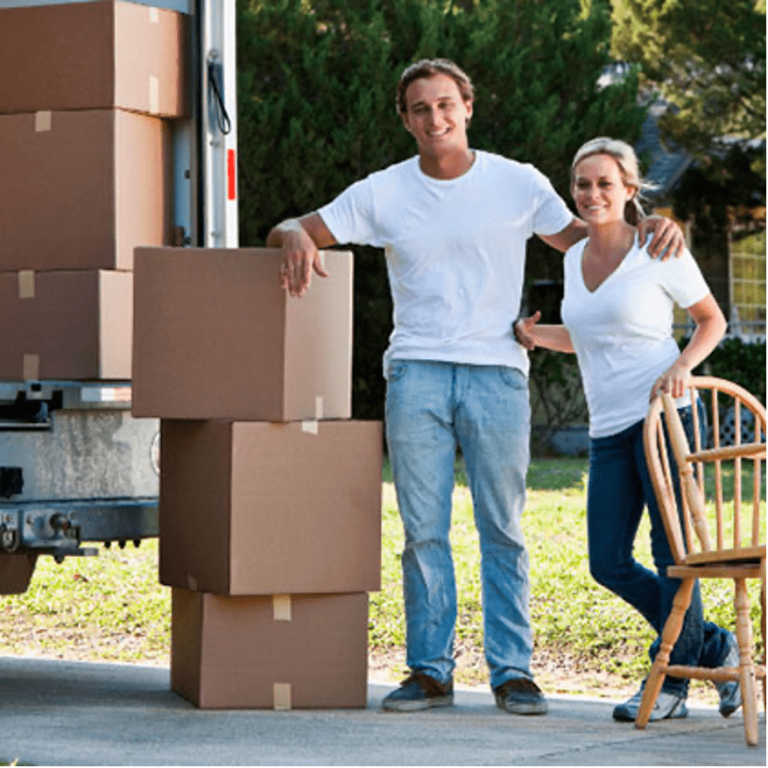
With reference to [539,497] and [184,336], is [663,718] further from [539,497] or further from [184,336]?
[539,497]

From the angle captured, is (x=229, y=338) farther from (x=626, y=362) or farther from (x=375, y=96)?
(x=375, y=96)

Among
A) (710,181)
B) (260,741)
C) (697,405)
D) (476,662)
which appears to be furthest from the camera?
(710,181)

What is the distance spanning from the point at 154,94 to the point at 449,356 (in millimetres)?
1375

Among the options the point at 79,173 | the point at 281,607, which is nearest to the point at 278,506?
the point at 281,607

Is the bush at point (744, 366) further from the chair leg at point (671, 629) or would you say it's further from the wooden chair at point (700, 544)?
the chair leg at point (671, 629)

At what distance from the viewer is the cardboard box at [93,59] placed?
20.4 ft

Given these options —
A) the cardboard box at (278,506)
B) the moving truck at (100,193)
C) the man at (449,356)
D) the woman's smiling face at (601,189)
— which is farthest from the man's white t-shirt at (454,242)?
the moving truck at (100,193)

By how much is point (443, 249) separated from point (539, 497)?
802cm

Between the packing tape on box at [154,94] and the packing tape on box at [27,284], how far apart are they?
0.64 meters

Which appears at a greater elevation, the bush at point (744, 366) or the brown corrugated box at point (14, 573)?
the bush at point (744, 366)

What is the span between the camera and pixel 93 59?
6219mm

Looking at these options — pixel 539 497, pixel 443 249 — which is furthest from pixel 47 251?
pixel 539 497

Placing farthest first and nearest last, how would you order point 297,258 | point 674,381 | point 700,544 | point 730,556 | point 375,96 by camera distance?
point 375,96 → point 297,258 → point 674,381 → point 700,544 → point 730,556

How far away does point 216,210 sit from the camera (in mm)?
6324
